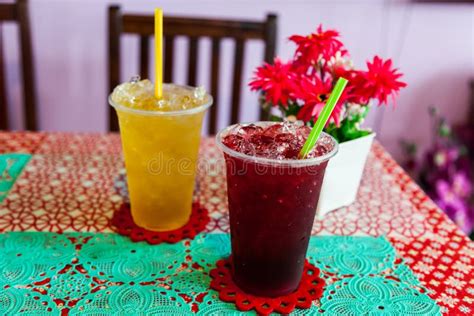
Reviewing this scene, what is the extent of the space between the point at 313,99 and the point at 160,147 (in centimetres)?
27

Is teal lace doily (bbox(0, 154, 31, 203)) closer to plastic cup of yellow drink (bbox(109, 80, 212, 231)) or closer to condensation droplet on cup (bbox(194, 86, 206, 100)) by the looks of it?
plastic cup of yellow drink (bbox(109, 80, 212, 231))

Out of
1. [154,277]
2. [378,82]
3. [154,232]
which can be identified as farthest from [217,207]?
[378,82]

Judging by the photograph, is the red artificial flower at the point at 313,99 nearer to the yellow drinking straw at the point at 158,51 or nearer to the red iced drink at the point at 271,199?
the red iced drink at the point at 271,199

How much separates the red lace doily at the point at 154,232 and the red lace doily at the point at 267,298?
4.5 inches

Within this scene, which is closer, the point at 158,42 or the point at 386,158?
the point at 158,42

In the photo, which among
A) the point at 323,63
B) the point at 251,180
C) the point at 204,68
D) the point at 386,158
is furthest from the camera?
the point at 204,68

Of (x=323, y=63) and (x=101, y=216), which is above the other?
(x=323, y=63)

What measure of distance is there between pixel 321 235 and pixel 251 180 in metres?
0.28

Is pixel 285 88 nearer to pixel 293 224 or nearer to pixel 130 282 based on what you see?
pixel 293 224

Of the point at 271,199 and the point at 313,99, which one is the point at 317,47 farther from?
the point at 271,199

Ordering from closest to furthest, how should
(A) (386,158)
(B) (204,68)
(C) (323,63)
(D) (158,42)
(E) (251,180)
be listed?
(E) (251,180)
(D) (158,42)
(C) (323,63)
(A) (386,158)
(B) (204,68)

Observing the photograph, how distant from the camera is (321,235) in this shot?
2.89 feet

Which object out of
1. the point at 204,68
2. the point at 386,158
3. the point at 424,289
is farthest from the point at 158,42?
the point at 204,68

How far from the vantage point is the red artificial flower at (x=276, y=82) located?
866 millimetres
